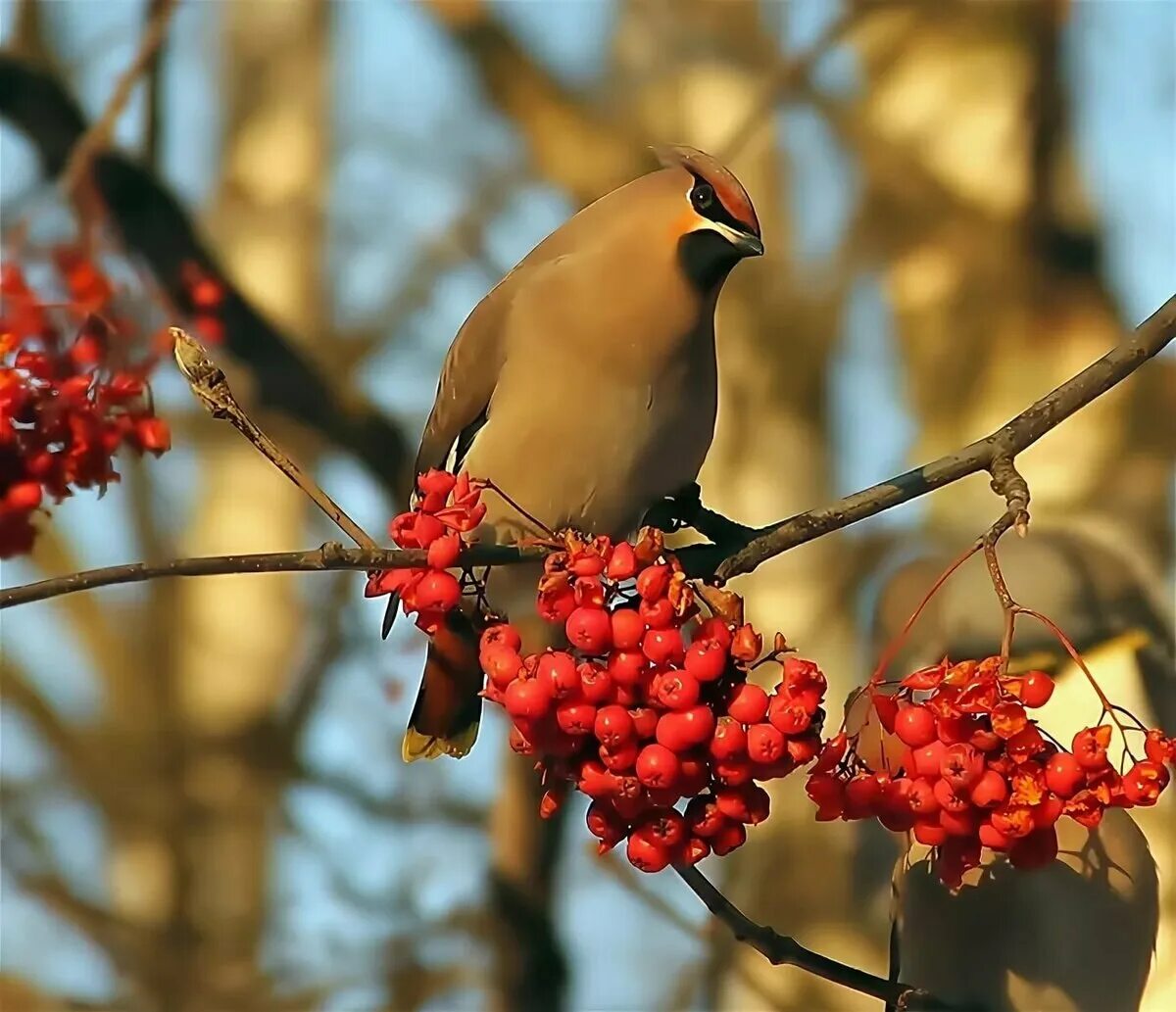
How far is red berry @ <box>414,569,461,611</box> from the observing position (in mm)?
1236

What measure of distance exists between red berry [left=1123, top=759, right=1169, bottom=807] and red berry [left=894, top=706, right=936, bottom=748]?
15 cm

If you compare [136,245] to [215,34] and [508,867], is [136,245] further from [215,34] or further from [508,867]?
[215,34]

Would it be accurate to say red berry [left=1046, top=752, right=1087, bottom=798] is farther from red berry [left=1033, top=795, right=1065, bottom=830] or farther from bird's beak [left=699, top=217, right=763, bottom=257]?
bird's beak [left=699, top=217, right=763, bottom=257]

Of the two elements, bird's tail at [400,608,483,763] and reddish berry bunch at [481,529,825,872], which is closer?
reddish berry bunch at [481,529,825,872]

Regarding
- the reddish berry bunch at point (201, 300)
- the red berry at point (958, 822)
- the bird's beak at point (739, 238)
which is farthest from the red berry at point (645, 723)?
the reddish berry bunch at point (201, 300)

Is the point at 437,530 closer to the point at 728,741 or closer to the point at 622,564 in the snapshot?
the point at 622,564

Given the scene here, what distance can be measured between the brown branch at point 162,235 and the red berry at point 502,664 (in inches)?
72.8

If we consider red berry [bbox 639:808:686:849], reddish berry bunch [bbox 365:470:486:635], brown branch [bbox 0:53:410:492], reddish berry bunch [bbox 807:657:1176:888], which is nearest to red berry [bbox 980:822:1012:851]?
reddish berry bunch [bbox 807:657:1176:888]

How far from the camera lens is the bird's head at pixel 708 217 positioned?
1.76 meters

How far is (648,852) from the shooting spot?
1.26 meters

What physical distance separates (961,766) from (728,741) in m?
0.17

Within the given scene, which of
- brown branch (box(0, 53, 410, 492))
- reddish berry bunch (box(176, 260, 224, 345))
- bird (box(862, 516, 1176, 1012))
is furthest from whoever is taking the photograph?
brown branch (box(0, 53, 410, 492))

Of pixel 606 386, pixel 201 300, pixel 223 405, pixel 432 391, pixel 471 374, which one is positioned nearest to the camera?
pixel 223 405

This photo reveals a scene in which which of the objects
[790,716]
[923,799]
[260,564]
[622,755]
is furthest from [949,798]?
[260,564]
